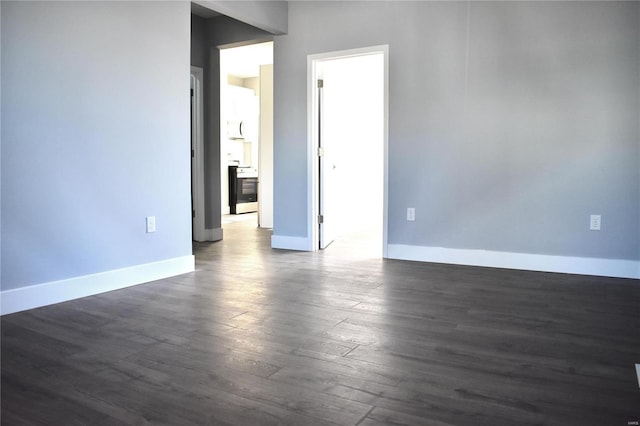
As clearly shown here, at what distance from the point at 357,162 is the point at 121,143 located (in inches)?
198

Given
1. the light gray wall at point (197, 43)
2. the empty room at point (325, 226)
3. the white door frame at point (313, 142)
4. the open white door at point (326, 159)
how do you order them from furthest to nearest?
the light gray wall at point (197, 43) → the open white door at point (326, 159) → the white door frame at point (313, 142) → the empty room at point (325, 226)

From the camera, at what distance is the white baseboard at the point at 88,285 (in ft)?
9.55

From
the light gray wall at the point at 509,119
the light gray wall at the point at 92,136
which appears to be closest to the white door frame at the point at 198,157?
the light gray wall at the point at 509,119

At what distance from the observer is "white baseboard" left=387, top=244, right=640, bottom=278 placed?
395 cm

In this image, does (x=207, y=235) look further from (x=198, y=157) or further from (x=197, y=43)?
(x=197, y=43)

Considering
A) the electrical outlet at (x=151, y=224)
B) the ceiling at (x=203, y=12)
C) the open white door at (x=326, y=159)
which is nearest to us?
the electrical outlet at (x=151, y=224)

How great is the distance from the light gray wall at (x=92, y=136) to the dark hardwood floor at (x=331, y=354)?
375 mm

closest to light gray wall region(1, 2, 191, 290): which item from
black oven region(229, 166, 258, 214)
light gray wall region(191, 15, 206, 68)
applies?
light gray wall region(191, 15, 206, 68)

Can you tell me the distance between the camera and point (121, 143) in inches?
139

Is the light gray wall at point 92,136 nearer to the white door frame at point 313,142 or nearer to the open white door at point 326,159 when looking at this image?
the white door frame at point 313,142

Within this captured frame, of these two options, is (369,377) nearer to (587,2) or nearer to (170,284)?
(170,284)

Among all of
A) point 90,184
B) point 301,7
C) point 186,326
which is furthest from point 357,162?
point 186,326

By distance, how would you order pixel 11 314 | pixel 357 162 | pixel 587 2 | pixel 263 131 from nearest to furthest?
1. pixel 11 314
2. pixel 587 2
3. pixel 263 131
4. pixel 357 162

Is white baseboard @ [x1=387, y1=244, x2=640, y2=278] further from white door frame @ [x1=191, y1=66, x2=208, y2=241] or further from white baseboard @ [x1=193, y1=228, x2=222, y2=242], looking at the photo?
white door frame @ [x1=191, y1=66, x2=208, y2=241]
